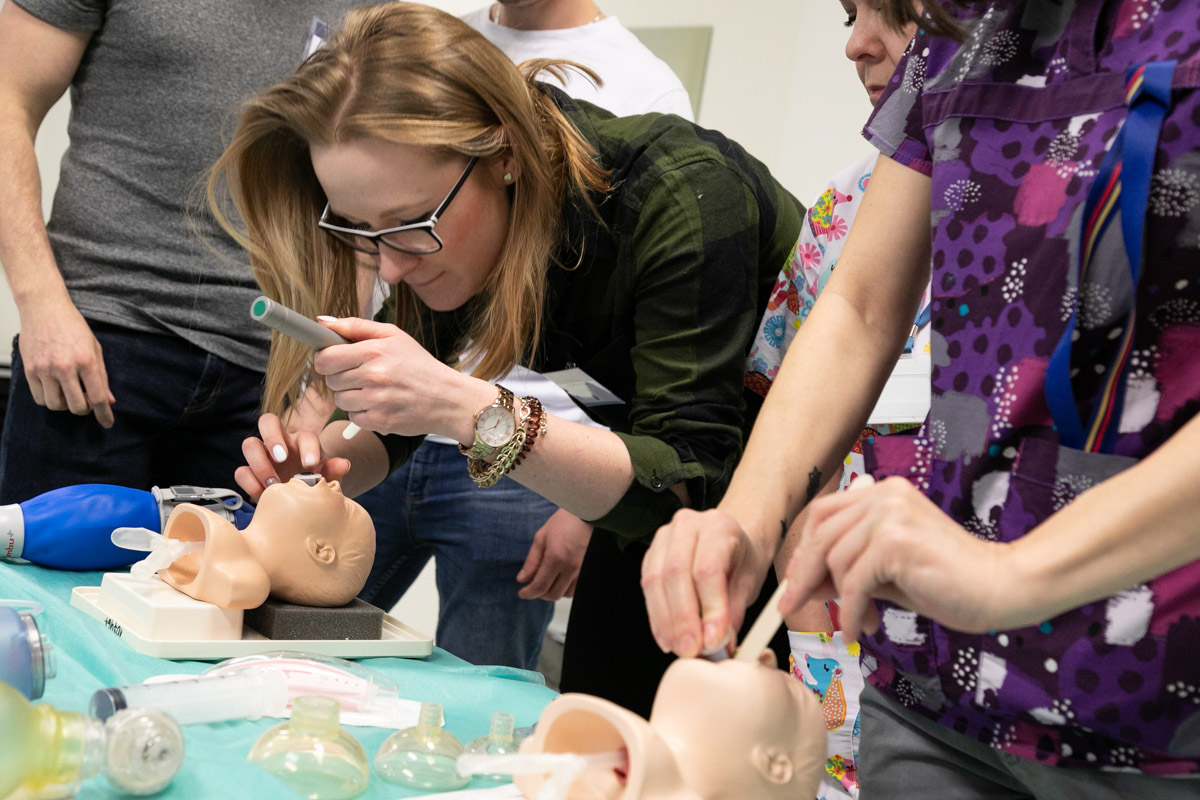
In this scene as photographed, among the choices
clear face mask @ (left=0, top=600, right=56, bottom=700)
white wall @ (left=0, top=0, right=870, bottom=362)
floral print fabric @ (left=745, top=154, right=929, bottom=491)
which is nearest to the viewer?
clear face mask @ (left=0, top=600, right=56, bottom=700)

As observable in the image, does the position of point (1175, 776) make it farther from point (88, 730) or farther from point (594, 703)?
point (88, 730)

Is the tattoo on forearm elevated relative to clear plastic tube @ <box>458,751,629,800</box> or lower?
elevated

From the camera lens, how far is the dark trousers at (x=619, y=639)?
1.58 metres

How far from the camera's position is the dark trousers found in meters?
1.58

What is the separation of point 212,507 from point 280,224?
44cm

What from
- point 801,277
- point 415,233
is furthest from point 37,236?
point 801,277

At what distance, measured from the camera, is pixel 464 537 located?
201 cm

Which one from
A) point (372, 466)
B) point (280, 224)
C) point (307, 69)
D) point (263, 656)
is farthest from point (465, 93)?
point (263, 656)

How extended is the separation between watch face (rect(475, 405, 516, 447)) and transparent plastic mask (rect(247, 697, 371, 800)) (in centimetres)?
46

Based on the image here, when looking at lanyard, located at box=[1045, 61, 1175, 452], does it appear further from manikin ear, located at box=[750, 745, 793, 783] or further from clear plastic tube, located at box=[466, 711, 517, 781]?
clear plastic tube, located at box=[466, 711, 517, 781]

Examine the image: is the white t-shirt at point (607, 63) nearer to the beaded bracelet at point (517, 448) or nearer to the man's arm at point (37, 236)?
the man's arm at point (37, 236)

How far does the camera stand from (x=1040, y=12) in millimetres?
814

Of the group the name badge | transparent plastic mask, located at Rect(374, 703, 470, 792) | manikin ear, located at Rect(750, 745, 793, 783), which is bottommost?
transparent plastic mask, located at Rect(374, 703, 470, 792)

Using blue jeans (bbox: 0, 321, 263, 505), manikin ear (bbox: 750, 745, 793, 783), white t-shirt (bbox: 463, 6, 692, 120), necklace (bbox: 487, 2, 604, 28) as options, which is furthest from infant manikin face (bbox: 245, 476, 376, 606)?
necklace (bbox: 487, 2, 604, 28)
